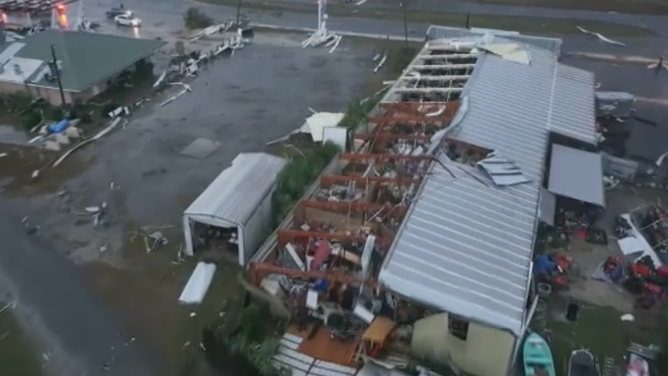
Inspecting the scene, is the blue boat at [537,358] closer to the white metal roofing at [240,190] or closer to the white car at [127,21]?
the white metal roofing at [240,190]

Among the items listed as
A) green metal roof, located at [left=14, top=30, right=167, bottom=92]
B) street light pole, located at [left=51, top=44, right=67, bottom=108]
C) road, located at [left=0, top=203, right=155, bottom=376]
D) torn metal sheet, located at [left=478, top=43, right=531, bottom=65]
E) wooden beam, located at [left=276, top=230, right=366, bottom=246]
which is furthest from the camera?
green metal roof, located at [left=14, top=30, right=167, bottom=92]

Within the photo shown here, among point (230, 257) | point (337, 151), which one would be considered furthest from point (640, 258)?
point (230, 257)

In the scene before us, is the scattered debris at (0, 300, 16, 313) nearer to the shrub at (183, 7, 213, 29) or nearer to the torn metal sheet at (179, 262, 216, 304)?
the torn metal sheet at (179, 262, 216, 304)

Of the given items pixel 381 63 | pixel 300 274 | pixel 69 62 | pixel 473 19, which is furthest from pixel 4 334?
pixel 473 19

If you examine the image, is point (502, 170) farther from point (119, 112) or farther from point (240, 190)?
point (119, 112)

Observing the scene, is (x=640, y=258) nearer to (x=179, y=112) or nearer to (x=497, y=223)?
(x=497, y=223)

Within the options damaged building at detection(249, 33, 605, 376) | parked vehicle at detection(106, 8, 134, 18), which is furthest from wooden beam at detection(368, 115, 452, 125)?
parked vehicle at detection(106, 8, 134, 18)

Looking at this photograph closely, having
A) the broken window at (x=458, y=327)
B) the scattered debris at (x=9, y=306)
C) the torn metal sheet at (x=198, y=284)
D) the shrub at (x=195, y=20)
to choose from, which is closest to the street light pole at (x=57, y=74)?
the scattered debris at (x=9, y=306)
